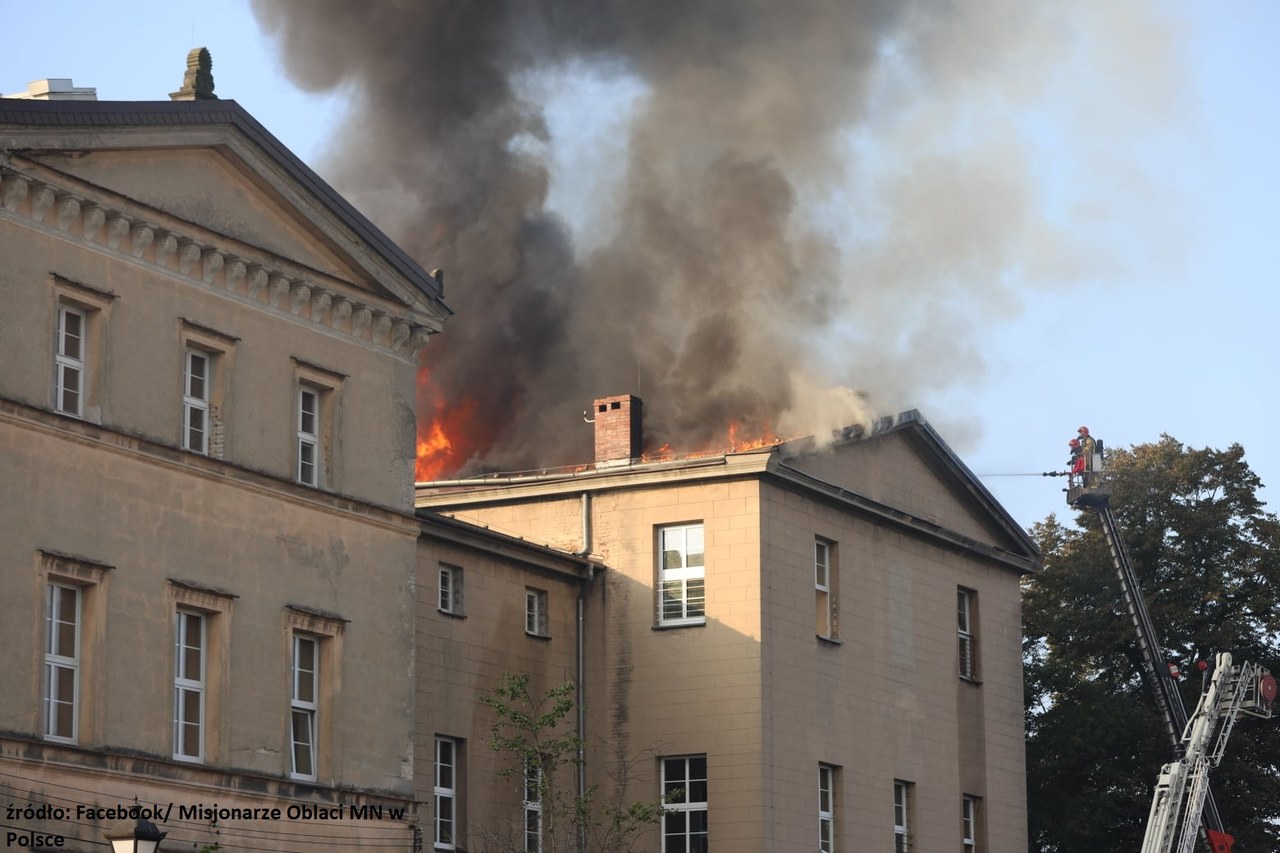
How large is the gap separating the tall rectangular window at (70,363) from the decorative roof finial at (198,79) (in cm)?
410

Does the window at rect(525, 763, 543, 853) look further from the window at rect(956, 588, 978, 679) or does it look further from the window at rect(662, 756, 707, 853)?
the window at rect(956, 588, 978, 679)

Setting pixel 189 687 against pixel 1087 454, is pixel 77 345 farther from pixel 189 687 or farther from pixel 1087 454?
pixel 1087 454

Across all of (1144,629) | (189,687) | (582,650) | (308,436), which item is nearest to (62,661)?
(189,687)

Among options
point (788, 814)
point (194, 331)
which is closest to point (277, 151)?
point (194, 331)

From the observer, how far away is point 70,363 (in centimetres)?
2636

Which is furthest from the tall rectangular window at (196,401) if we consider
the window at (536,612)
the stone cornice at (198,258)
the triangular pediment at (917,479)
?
the triangular pediment at (917,479)

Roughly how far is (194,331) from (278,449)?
2.07 meters

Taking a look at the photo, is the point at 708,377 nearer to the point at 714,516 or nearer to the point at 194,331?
the point at 714,516

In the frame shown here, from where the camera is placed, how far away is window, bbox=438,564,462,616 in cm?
3544

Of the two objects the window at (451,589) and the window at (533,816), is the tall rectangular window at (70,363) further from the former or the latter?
the window at (533,816)

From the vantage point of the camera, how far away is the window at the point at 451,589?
116 ft

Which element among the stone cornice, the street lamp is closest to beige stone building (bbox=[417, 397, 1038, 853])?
the stone cornice

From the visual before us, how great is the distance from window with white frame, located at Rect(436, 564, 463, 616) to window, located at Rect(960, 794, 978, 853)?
1255cm

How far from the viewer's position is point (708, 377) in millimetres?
44000
